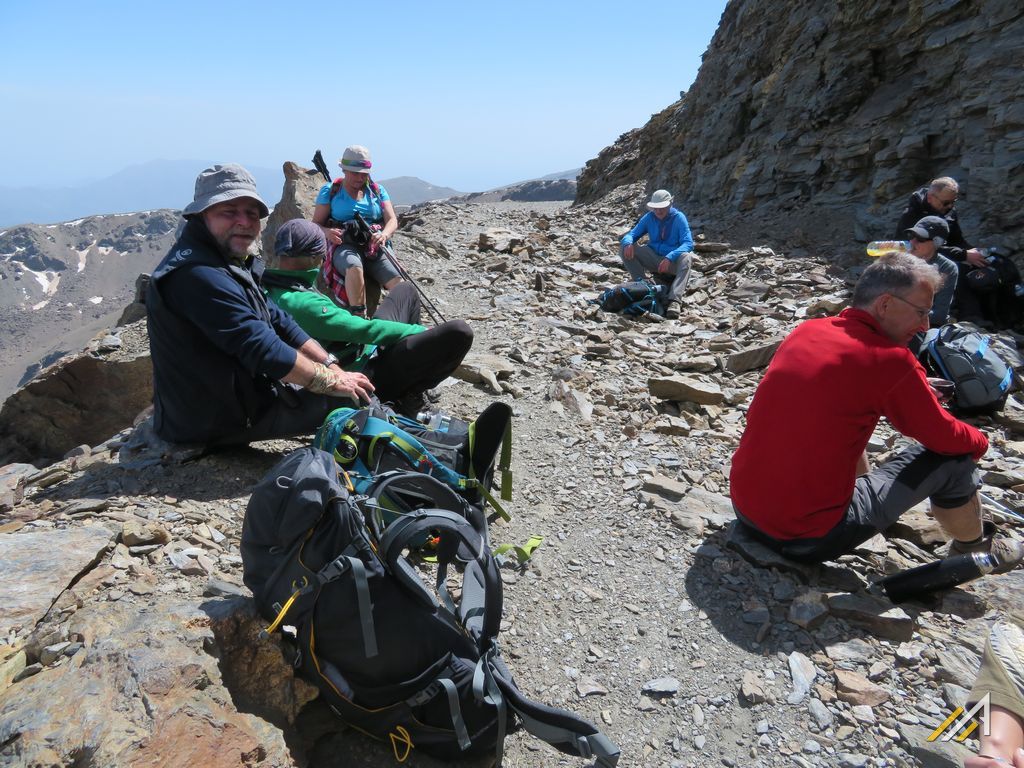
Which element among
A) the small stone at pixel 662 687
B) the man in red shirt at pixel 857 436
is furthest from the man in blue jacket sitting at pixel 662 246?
the small stone at pixel 662 687

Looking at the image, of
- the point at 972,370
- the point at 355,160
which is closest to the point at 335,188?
the point at 355,160

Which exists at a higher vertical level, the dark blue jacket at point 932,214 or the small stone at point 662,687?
the dark blue jacket at point 932,214

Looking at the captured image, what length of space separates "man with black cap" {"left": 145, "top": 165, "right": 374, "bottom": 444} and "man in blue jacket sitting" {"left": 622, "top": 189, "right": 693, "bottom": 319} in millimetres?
6933

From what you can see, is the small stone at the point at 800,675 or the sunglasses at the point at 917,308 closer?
the small stone at the point at 800,675

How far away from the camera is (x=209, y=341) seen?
4055 mm

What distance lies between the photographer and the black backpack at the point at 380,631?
268cm

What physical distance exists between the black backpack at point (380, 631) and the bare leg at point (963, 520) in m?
2.69

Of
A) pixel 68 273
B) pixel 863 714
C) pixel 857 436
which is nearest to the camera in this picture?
pixel 863 714

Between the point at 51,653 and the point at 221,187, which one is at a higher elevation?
the point at 221,187

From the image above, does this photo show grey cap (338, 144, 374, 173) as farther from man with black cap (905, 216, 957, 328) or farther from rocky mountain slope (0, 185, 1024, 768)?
man with black cap (905, 216, 957, 328)

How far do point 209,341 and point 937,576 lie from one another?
4.51m

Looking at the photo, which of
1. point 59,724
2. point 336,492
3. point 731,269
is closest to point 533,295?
point 731,269

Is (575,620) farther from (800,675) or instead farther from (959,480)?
(959,480)

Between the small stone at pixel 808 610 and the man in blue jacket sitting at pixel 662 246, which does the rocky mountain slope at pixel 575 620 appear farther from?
the man in blue jacket sitting at pixel 662 246
